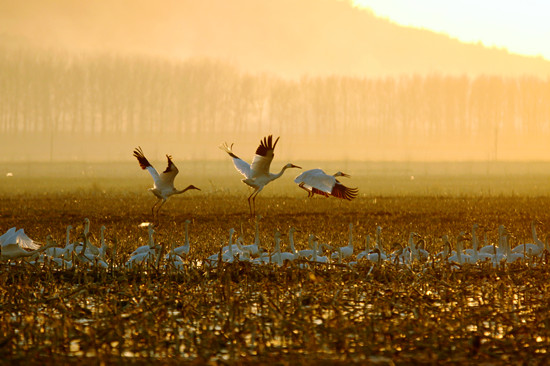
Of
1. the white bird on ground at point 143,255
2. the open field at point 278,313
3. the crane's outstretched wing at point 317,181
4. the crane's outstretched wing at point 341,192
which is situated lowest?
the open field at point 278,313

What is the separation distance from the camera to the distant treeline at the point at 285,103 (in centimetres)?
14675

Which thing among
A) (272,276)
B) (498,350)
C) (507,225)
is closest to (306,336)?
(498,350)

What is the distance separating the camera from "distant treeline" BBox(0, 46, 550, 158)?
147 m

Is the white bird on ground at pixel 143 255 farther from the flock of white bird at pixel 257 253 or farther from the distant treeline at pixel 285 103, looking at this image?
the distant treeline at pixel 285 103

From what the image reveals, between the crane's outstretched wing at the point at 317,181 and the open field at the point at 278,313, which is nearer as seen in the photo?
the open field at the point at 278,313

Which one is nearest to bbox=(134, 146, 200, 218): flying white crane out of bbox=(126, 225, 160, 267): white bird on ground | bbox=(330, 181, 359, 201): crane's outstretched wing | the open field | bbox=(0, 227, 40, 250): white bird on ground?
the open field

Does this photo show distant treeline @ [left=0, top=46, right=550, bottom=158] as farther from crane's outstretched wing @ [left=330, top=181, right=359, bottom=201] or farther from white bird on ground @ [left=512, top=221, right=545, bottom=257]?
white bird on ground @ [left=512, top=221, right=545, bottom=257]

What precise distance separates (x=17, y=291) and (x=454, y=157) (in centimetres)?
12515

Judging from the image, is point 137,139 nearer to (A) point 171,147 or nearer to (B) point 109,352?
(A) point 171,147

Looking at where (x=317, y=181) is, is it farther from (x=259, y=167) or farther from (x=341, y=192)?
(x=259, y=167)

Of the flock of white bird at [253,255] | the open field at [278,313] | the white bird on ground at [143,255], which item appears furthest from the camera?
the white bird on ground at [143,255]

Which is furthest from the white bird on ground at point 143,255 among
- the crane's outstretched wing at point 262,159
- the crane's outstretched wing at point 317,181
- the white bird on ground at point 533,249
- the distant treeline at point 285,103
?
the distant treeline at point 285,103

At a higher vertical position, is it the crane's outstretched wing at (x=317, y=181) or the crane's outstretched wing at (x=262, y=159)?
the crane's outstretched wing at (x=262, y=159)

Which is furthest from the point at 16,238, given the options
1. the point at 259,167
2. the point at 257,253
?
the point at 259,167
